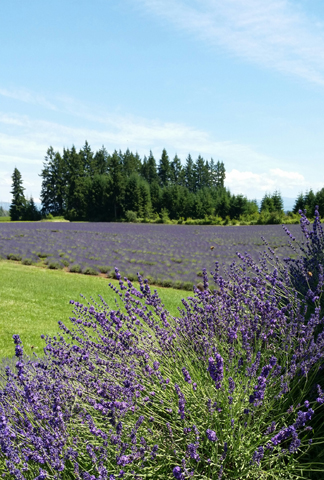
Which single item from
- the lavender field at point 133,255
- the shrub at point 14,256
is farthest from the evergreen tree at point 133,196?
the shrub at point 14,256

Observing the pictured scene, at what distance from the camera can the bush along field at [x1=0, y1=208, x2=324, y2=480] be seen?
61.0 inches

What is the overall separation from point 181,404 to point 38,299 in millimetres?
6516

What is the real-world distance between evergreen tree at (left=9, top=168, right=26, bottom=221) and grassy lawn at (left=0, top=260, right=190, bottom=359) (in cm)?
4411

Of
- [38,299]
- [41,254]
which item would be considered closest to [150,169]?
[41,254]

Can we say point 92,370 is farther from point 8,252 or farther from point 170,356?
point 8,252

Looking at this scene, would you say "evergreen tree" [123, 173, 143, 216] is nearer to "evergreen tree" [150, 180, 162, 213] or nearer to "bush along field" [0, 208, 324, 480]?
"evergreen tree" [150, 180, 162, 213]

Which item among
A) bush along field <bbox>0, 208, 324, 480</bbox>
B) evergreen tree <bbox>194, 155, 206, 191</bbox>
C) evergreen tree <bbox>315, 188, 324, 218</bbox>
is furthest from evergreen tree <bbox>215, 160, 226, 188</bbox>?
bush along field <bbox>0, 208, 324, 480</bbox>

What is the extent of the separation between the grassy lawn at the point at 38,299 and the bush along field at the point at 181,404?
2.29m

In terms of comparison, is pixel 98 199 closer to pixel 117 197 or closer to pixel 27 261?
pixel 117 197

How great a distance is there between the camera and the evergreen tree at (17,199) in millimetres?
52250

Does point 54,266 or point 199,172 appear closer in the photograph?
point 54,266

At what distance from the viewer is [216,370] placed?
60.3 inches

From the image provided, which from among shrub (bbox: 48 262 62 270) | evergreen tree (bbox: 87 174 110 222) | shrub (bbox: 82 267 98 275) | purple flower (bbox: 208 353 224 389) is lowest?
shrub (bbox: 82 267 98 275)

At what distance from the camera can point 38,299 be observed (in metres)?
7.39
